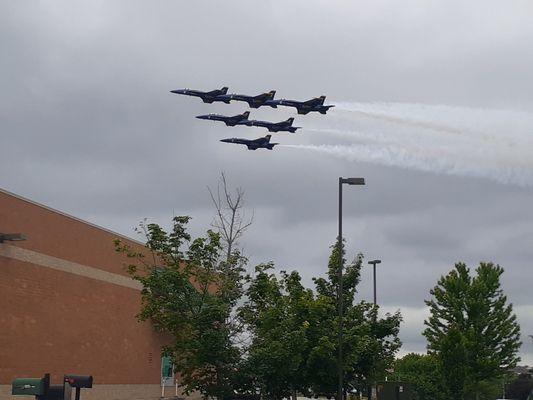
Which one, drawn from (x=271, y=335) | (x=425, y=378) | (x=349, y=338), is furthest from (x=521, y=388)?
(x=271, y=335)

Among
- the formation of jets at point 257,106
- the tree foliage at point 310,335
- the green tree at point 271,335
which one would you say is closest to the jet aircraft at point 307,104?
the formation of jets at point 257,106

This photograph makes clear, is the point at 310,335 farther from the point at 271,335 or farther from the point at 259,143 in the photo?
the point at 259,143

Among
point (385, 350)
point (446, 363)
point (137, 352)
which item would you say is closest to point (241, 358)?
point (385, 350)

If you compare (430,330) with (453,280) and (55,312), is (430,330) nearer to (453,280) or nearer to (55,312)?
(453,280)

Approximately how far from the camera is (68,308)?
39.6 meters

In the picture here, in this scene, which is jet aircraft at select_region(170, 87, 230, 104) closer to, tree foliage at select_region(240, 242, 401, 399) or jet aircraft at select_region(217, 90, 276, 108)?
jet aircraft at select_region(217, 90, 276, 108)

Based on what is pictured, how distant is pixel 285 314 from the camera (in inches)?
1294

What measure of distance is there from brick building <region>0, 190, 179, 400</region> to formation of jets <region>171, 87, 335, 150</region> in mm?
11304

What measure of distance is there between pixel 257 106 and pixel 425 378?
2327 centimetres

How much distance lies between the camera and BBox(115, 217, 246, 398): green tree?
29312 mm

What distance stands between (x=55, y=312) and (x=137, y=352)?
9.49 m

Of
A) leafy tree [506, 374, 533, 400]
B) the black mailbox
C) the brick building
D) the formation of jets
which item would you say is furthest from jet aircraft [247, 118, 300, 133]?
leafy tree [506, 374, 533, 400]

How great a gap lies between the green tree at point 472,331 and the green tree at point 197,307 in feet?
68.5

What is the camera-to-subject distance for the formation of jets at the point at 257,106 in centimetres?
5047
